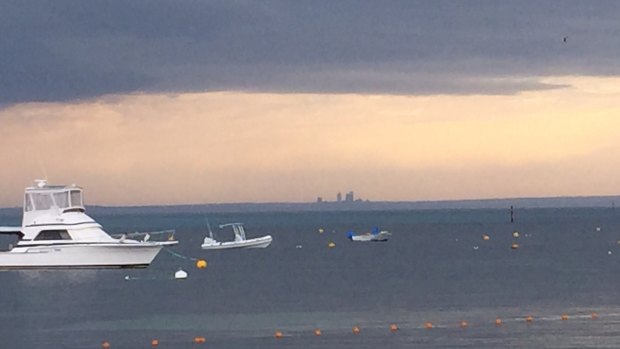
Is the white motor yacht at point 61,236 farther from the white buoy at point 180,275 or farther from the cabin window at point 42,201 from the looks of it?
the white buoy at point 180,275

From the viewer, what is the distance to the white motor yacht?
115 metres

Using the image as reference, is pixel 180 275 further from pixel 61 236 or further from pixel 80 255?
pixel 61 236

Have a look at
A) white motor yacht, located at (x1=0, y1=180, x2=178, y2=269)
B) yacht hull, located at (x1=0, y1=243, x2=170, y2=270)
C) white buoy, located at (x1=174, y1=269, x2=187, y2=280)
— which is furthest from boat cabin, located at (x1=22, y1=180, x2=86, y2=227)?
white buoy, located at (x1=174, y1=269, x2=187, y2=280)

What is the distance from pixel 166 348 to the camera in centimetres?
6512

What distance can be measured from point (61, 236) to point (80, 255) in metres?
2.19

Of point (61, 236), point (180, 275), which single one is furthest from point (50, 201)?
point (180, 275)

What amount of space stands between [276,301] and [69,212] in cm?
2771

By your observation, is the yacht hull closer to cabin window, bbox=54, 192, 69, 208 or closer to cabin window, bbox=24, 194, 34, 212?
cabin window, bbox=24, 194, 34, 212

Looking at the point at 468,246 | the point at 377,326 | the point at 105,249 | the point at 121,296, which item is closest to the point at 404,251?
the point at 468,246

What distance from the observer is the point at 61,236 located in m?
115

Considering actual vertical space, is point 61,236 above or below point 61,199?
below

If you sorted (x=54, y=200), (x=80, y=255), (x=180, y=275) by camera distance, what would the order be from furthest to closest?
(x=180, y=275)
(x=80, y=255)
(x=54, y=200)

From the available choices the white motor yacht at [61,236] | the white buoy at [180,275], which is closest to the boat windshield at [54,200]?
the white motor yacht at [61,236]

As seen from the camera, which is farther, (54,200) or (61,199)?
(61,199)
